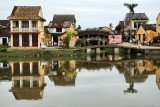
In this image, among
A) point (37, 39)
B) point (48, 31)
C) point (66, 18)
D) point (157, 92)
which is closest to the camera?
point (157, 92)

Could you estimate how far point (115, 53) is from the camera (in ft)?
177

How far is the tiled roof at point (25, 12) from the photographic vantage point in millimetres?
50059

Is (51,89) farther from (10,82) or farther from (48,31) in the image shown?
(48,31)

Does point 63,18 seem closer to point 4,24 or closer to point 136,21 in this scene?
point 4,24

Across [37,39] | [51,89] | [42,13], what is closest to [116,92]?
[51,89]

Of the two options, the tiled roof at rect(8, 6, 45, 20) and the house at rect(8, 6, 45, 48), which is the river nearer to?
the house at rect(8, 6, 45, 48)

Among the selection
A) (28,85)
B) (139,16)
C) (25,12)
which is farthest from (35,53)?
(139,16)

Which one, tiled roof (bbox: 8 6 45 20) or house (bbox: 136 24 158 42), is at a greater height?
tiled roof (bbox: 8 6 45 20)

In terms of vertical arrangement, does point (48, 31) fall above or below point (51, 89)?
above

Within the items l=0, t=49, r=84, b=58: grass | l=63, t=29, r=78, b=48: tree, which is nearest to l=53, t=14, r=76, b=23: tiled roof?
l=63, t=29, r=78, b=48: tree

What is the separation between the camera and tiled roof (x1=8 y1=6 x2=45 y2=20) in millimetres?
50059

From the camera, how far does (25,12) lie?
51219 mm

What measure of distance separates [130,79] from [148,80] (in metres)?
1.43

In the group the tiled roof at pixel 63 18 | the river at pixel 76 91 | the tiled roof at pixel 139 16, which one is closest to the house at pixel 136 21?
the tiled roof at pixel 139 16
